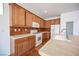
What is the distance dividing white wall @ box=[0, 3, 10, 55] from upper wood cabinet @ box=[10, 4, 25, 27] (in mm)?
247

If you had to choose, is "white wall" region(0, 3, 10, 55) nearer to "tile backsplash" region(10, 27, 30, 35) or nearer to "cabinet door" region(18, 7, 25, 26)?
"tile backsplash" region(10, 27, 30, 35)

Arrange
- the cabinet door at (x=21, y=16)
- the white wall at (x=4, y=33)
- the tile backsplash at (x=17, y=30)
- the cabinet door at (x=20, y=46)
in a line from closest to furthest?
the white wall at (x=4, y=33) → the cabinet door at (x=20, y=46) → the tile backsplash at (x=17, y=30) → the cabinet door at (x=21, y=16)

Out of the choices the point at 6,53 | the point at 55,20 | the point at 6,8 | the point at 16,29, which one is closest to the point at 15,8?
the point at 6,8

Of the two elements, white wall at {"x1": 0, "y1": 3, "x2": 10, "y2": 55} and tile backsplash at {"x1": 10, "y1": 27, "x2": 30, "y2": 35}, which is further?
tile backsplash at {"x1": 10, "y1": 27, "x2": 30, "y2": 35}

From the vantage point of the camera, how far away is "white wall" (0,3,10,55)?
200 cm

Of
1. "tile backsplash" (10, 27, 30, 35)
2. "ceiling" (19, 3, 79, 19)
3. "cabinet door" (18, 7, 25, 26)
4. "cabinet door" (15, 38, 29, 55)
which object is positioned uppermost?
"ceiling" (19, 3, 79, 19)

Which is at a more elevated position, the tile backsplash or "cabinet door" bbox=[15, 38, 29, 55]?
the tile backsplash

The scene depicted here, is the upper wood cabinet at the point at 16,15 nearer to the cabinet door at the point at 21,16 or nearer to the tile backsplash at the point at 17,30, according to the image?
the cabinet door at the point at 21,16

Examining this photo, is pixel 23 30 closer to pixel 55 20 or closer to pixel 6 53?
pixel 6 53

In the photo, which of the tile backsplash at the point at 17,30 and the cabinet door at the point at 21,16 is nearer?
the tile backsplash at the point at 17,30

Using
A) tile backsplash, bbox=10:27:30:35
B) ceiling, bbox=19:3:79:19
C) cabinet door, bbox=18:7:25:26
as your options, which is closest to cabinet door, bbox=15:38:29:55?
tile backsplash, bbox=10:27:30:35

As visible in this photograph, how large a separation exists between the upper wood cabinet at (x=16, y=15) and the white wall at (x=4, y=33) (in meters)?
0.25

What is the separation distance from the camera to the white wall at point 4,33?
2.00 metres

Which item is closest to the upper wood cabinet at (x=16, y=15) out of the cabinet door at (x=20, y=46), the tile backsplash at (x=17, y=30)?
the tile backsplash at (x=17, y=30)
